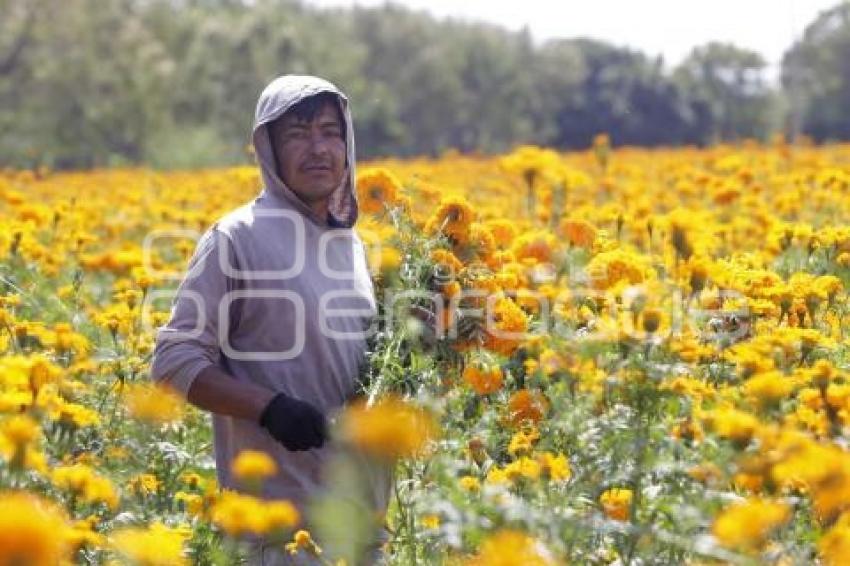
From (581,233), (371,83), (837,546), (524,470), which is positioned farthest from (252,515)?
(371,83)

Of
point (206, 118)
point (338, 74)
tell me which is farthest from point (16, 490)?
point (338, 74)

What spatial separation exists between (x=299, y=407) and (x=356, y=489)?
0.64m

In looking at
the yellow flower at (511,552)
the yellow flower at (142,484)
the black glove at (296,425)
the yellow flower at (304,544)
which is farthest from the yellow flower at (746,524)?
the yellow flower at (142,484)

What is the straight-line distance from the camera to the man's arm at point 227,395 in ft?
9.62

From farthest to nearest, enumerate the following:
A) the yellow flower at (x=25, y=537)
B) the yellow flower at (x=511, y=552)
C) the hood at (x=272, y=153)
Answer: the hood at (x=272, y=153) → the yellow flower at (x=511, y=552) → the yellow flower at (x=25, y=537)

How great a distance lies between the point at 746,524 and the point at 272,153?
178 centimetres

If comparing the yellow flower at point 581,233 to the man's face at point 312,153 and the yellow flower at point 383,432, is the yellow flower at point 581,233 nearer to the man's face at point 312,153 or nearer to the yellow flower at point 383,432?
the man's face at point 312,153

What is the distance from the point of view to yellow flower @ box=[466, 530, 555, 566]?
1.84m

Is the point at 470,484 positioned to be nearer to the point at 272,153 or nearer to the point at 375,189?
the point at 272,153

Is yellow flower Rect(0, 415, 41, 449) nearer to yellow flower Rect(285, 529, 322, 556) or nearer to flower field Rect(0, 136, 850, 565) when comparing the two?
flower field Rect(0, 136, 850, 565)

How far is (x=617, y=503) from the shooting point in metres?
2.48

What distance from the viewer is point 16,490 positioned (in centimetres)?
219

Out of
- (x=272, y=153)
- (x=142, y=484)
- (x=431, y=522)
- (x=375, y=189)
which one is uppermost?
(x=272, y=153)

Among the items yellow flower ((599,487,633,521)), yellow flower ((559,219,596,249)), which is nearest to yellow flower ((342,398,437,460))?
yellow flower ((599,487,633,521))
